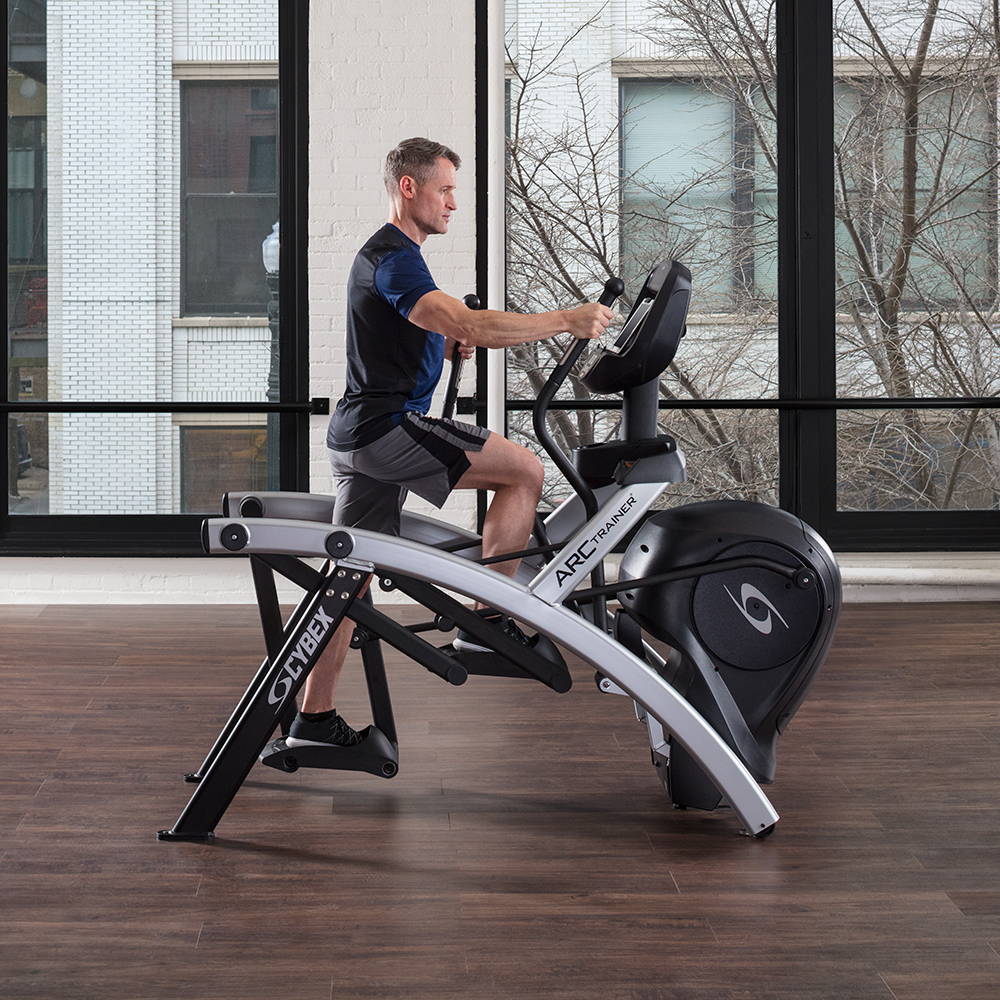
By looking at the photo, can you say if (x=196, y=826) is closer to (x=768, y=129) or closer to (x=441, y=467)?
(x=441, y=467)

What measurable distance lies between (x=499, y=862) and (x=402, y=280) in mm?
1201

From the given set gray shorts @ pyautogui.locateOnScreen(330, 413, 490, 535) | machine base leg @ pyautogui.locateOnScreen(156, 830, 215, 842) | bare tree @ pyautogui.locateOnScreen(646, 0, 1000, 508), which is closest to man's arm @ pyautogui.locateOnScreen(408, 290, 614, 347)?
gray shorts @ pyautogui.locateOnScreen(330, 413, 490, 535)

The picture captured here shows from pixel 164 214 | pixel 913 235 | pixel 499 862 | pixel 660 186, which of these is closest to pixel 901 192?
pixel 913 235

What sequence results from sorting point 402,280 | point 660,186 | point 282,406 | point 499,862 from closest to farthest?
1. point 499,862
2. point 402,280
3. point 282,406
4. point 660,186

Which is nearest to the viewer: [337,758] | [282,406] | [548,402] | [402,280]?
[548,402]

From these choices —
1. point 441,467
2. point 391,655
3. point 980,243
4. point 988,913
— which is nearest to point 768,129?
point 980,243

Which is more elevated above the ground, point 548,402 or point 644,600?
point 548,402

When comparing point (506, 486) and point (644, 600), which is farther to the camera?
point (506, 486)

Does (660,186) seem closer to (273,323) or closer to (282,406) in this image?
(273,323)

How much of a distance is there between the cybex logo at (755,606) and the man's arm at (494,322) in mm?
593

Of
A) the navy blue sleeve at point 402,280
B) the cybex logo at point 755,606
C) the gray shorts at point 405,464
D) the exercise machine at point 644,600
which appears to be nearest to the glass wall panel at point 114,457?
the gray shorts at point 405,464

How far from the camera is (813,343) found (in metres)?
5.29

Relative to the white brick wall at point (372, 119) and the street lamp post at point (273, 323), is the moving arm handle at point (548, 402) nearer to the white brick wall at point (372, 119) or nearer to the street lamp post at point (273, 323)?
the white brick wall at point (372, 119)

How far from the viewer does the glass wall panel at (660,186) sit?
523 cm
